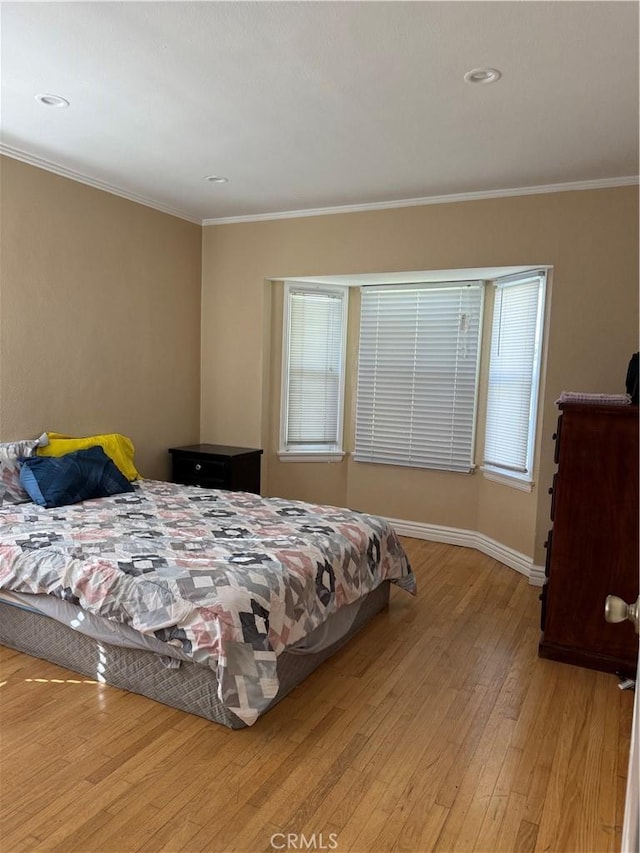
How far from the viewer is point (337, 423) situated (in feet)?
17.6

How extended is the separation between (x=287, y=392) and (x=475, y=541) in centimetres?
204

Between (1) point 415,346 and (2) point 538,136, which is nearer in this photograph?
(2) point 538,136

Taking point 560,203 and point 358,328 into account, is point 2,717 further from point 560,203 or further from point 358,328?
point 560,203

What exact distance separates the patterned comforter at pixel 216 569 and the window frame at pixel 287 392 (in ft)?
5.36

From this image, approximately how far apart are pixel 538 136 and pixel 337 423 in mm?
2878

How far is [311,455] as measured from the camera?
530 centimetres

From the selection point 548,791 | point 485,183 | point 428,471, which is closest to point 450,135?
point 485,183

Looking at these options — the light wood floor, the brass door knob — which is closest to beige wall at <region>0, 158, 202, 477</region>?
the light wood floor

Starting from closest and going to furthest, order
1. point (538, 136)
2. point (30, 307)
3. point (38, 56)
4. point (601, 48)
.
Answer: point (601, 48) → point (38, 56) → point (538, 136) → point (30, 307)

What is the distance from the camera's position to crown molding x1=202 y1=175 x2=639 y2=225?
376cm

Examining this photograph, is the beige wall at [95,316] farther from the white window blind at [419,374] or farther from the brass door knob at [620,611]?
the brass door knob at [620,611]

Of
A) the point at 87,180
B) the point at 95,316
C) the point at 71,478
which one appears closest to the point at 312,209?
the point at 87,180

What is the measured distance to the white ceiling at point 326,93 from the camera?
7.07 ft

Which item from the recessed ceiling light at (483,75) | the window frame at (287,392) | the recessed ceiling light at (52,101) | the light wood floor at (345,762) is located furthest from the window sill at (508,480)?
the recessed ceiling light at (52,101)
